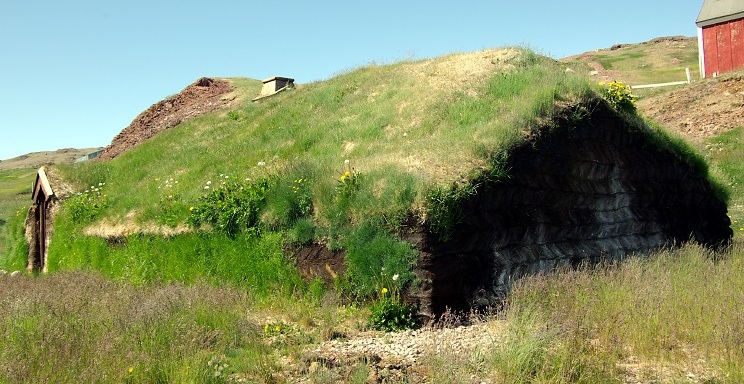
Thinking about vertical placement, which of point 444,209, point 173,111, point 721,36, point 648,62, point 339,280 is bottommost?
point 339,280

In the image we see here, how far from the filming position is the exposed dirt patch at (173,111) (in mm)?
20094

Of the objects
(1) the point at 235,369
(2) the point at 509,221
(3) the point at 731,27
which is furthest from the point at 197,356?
(3) the point at 731,27

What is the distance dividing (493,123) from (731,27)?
2664 centimetres

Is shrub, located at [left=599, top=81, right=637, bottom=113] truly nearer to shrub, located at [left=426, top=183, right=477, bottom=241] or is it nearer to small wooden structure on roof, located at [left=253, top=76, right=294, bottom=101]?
shrub, located at [left=426, top=183, right=477, bottom=241]

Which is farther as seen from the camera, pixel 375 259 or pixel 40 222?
pixel 40 222

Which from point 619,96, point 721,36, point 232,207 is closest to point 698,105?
point 721,36

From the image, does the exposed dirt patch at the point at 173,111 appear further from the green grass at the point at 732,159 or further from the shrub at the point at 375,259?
the green grass at the point at 732,159

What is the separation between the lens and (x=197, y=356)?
5.56 metres

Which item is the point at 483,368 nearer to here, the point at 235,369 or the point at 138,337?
the point at 235,369

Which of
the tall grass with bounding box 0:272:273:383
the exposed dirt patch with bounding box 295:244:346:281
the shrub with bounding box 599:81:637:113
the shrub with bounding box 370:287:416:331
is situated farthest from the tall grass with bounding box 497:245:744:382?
the shrub with bounding box 599:81:637:113

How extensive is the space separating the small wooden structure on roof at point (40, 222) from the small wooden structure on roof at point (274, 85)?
6.04 metres

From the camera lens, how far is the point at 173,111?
70.6 feet

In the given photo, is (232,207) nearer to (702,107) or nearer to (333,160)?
(333,160)

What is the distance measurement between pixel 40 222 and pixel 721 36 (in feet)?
96.7
